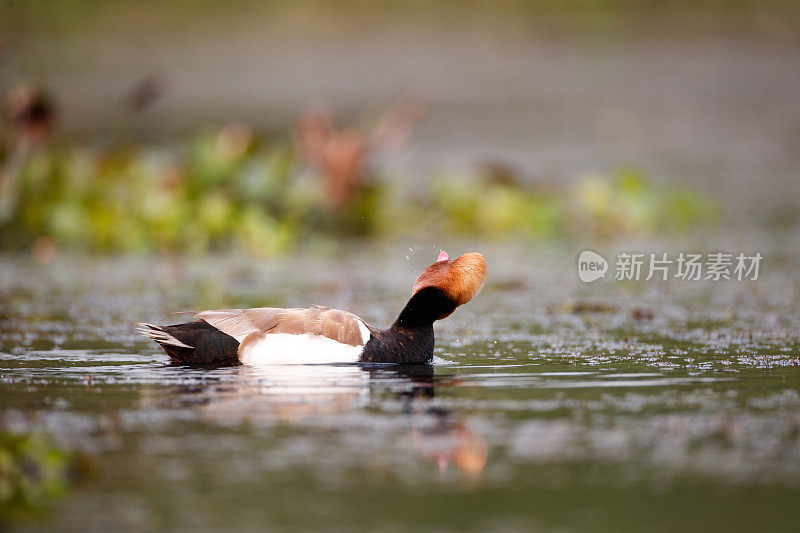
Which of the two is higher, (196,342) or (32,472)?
(196,342)

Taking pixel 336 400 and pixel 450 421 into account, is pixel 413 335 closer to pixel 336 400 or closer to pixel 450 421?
pixel 336 400

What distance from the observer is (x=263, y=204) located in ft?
51.5

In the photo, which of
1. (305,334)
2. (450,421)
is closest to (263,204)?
(305,334)

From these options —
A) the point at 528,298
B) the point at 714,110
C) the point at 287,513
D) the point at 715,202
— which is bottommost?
the point at 287,513

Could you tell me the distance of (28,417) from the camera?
6.58 metres

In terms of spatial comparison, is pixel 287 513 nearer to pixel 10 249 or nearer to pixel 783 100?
pixel 10 249

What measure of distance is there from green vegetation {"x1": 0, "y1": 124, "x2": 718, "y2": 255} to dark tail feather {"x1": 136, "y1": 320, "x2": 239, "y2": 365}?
681 centimetres

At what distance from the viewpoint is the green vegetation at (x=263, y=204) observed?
15.0 meters

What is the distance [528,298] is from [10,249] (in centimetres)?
631

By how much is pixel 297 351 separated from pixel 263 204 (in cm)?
762

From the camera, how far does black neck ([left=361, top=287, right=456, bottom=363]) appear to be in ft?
27.3

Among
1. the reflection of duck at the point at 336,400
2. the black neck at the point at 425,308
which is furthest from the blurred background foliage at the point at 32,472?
the black neck at the point at 425,308

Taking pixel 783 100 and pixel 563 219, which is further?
pixel 783 100

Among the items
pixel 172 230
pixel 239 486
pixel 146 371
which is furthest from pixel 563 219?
pixel 239 486
